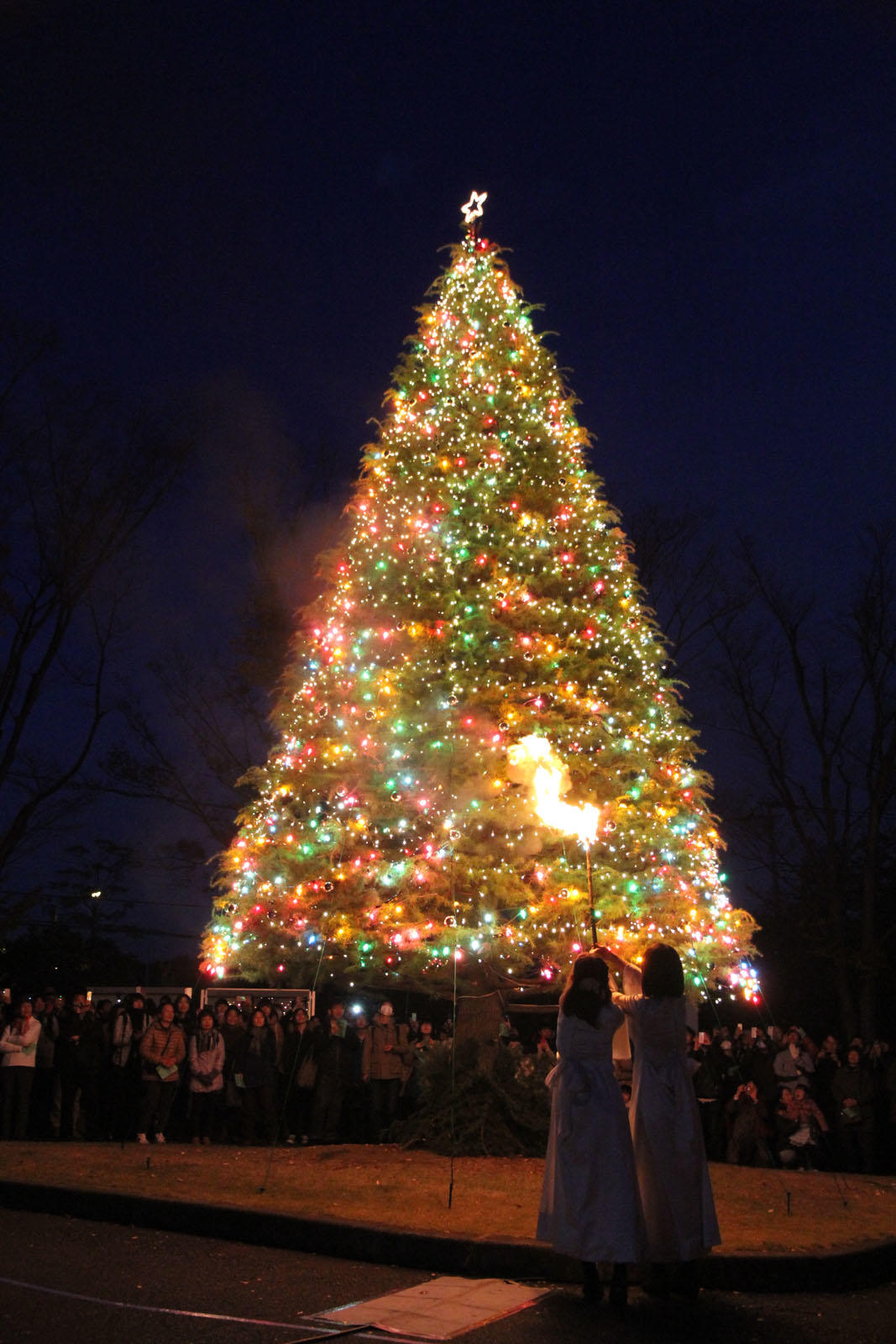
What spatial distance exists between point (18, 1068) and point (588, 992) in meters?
9.47

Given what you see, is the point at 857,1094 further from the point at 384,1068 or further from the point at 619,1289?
the point at 619,1289

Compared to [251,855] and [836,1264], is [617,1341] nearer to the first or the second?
[836,1264]

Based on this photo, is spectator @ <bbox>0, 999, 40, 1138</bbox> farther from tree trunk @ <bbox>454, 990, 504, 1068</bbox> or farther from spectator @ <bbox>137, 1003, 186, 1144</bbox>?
tree trunk @ <bbox>454, 990, 504, 1068</bbox>

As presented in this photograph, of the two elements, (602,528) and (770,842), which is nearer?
(602,528)

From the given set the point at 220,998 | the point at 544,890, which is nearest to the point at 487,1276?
the point at 544,890

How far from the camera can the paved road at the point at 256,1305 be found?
16.5 ft

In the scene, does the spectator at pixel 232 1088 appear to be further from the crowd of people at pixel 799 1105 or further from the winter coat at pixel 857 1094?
the winter coat at pixel 857 1094

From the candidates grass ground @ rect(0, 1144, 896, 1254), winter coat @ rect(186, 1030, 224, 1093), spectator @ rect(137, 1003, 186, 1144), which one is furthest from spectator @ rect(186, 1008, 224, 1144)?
grass ground @ rect(0, 1144, 896, 1254)

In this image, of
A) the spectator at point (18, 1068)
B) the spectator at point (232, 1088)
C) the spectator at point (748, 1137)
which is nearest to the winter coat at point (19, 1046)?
the spectator at point (18, 1068)

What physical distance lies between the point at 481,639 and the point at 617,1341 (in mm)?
8004

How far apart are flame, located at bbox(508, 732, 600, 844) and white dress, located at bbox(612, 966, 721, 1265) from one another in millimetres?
3411

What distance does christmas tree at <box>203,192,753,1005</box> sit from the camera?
36.9ft

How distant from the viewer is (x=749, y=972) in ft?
39.9

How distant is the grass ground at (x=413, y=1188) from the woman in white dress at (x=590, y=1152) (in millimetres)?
1078
